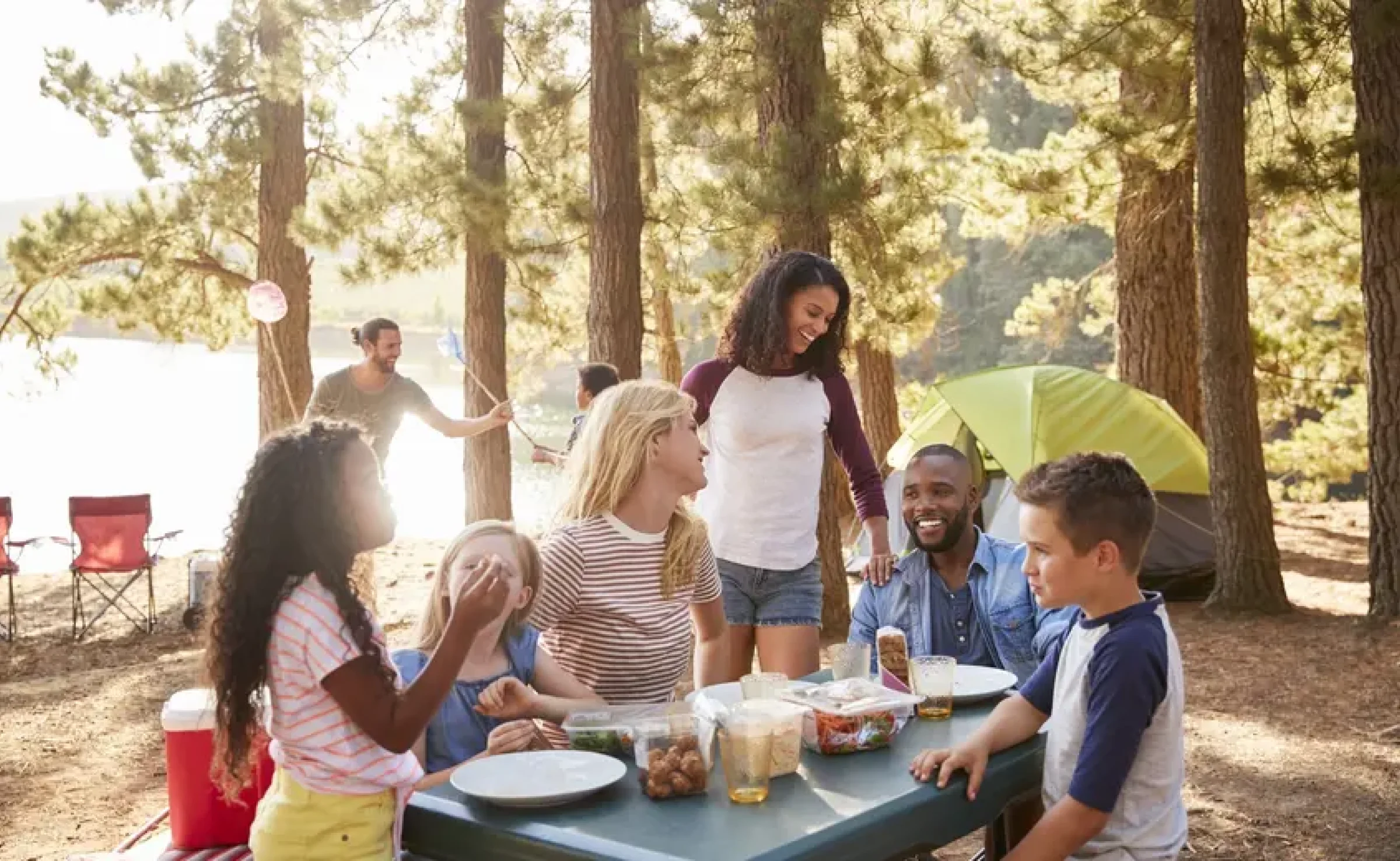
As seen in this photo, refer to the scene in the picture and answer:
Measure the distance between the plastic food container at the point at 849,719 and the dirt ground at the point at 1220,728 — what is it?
1.80 meters

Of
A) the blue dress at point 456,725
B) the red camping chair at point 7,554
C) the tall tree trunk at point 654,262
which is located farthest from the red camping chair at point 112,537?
the blue dress at point 456,725

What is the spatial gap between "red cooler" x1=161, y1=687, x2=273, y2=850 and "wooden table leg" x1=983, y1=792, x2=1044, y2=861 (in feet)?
5.79

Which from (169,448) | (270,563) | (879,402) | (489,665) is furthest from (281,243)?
(169,448)

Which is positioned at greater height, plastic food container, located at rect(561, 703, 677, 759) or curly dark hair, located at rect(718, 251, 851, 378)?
curly dark hair, located at rect(718, 251, 851, 378)

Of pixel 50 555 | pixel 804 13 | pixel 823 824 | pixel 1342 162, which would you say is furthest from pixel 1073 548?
pixel 50 555

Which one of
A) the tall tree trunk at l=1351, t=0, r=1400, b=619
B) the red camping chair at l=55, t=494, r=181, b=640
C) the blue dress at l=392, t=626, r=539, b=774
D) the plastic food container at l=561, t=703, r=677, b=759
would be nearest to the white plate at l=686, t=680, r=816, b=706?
the plastic food container at l=561, t=703, r=677, b=759

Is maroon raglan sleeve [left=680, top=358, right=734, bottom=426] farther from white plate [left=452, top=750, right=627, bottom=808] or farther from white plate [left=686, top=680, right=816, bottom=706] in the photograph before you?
white plate [left=452, top=750, right=627, bottom=808]

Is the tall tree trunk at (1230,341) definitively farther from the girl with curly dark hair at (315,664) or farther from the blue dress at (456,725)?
the girl with curly dark hair at (315,664)

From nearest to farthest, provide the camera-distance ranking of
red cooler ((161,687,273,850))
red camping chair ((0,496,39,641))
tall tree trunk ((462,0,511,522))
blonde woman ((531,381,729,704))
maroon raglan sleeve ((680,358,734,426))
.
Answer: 1. blonde woman ((531,381,729,704))
2. red cooler ((161,687,273,850))
3. maroon raglan sleeve ((680,358,734,426))
4. red camping chair ((0,496,39,641))
5. tall tree trunk ((462,0,511,522))

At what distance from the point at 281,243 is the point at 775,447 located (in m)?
8.23

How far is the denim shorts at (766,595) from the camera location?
356cm

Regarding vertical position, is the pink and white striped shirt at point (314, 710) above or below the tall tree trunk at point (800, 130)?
below

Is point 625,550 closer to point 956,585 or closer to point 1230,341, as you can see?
point 956,585

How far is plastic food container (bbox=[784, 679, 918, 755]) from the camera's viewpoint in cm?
224
